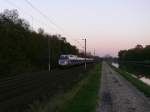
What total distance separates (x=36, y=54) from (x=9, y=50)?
21022 mm

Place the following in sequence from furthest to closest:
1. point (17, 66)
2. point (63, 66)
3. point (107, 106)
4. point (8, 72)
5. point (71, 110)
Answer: point (63, 66) < point (17, 66) < point (8, 72) < point (107, 106) < point (71, 110)

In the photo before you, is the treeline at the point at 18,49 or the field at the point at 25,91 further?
the treeline at the point at 18,49

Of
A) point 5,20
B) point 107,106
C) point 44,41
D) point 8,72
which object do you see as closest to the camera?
point 107,106

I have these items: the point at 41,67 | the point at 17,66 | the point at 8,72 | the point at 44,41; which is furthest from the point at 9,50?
the point at 44,41

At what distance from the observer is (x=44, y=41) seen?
94.4m

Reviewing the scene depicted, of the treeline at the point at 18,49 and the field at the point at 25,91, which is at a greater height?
the treeline at the point at 18,49

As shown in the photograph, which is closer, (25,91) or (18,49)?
(25,91)

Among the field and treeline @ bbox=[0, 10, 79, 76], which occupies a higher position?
treeline @ bbox=[0, 10, 79, 76]

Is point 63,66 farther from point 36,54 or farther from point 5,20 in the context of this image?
point 5,20

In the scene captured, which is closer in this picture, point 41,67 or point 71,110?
point 71,110

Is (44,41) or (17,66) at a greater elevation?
(44,41)

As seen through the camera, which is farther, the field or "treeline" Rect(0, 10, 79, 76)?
"treeline" Rect(0, 10, 79, 76)

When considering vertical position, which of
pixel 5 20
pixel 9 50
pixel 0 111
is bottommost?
pixel 0 111

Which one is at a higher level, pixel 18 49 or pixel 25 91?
pixel 18 49
